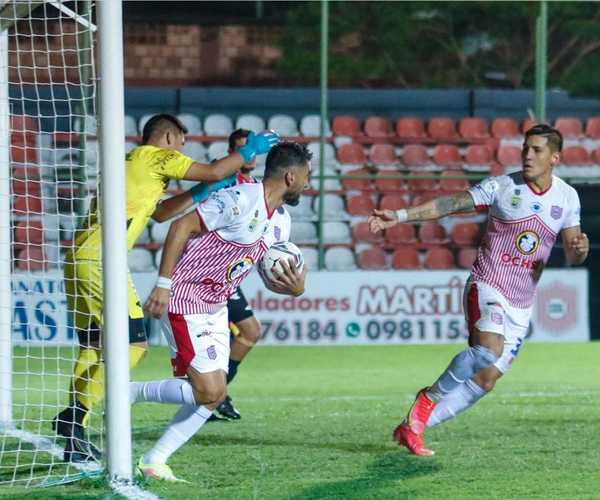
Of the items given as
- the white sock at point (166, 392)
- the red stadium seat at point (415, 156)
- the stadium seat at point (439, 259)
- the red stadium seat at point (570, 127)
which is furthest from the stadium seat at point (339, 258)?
the white sock at point (166, 392)

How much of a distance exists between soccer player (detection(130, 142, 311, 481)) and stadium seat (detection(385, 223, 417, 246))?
1044 centimetres

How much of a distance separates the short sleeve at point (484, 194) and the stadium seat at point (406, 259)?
29.8 feet

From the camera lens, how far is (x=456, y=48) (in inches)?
1005

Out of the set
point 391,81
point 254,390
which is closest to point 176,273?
point 254,390

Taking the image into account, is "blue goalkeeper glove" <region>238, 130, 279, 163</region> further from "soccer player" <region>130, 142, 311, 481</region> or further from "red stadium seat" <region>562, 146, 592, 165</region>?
"red stadium seat" <region>562, 146, 592, 165</region>

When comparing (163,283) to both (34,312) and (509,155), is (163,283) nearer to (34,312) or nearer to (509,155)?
(34,312)

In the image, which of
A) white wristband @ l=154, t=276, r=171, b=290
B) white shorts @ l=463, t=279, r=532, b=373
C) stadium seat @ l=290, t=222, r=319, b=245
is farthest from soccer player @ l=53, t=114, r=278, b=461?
stadium seat @ l=290, t=222, r=319, b=245

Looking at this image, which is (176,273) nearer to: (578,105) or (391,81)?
(578,105)

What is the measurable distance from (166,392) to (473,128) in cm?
1307

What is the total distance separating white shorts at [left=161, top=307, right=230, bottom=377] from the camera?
6.91 m

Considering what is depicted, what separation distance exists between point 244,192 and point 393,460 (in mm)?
1815

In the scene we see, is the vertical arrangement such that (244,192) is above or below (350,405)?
above

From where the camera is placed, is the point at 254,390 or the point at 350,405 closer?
the point at 350,405

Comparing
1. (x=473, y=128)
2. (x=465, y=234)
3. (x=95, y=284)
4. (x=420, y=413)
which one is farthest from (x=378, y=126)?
(x=95, y=284)
